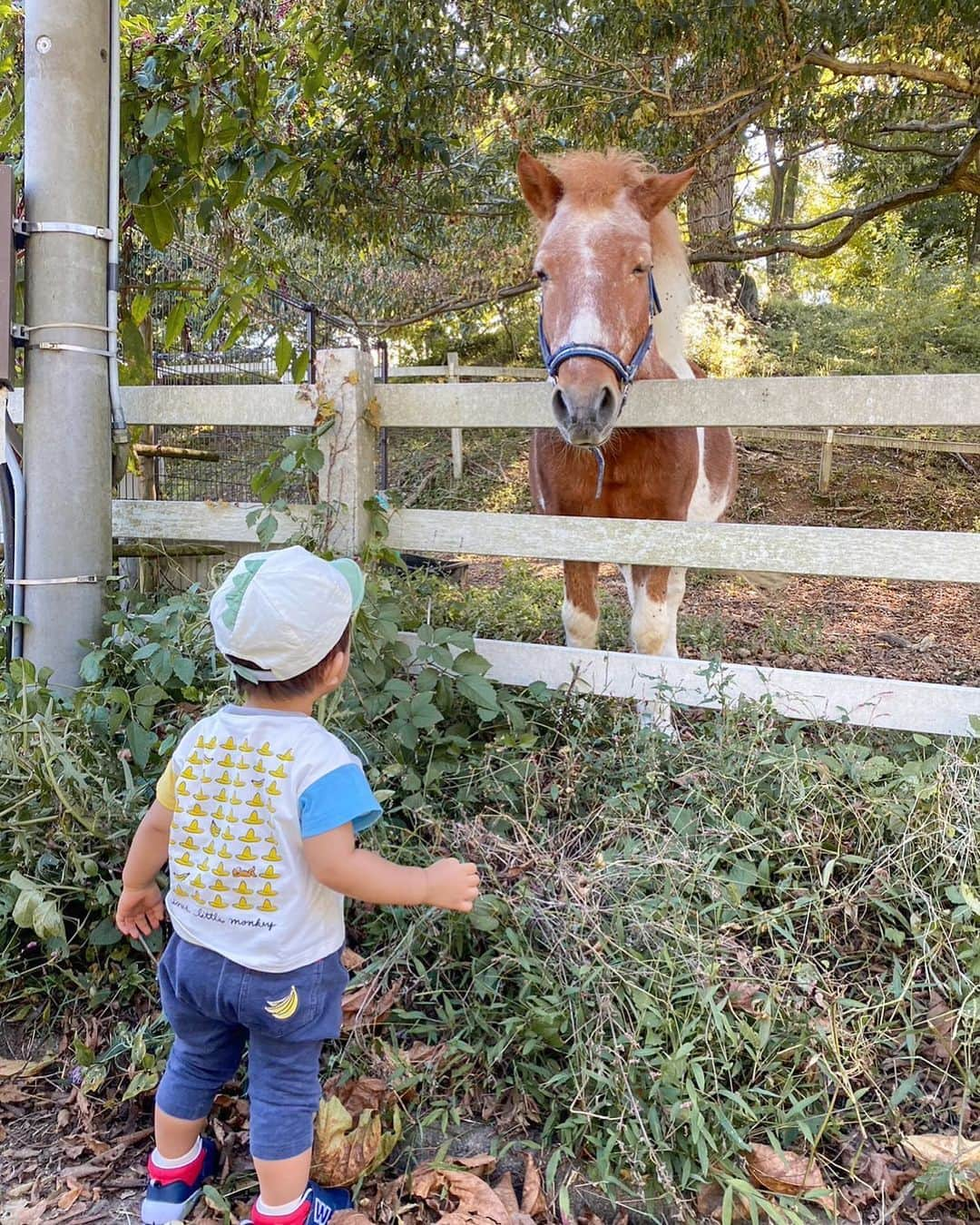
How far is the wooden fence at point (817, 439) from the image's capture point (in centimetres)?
1059

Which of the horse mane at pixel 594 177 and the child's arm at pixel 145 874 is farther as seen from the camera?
the horse mane at pixel 594 177

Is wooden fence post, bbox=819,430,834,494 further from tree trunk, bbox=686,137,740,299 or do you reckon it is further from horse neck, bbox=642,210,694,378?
horse neck, bbox=642,210,694,378

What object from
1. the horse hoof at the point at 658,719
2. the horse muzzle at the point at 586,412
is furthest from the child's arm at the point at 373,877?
the horse muzzle at the point at 586,412

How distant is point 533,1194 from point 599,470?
222 cm

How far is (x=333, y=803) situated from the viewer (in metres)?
1.43

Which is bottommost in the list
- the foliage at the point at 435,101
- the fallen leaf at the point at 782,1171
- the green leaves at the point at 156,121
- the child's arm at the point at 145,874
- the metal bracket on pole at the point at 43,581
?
the fallen leaf at the point at 782,1171

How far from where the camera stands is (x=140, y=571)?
3396 millimetres

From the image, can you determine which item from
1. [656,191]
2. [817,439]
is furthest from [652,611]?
[817,439]

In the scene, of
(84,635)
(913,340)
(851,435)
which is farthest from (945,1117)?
(913,340)

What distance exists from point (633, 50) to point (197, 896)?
4.71 meters

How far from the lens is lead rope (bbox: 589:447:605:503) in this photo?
2.78m

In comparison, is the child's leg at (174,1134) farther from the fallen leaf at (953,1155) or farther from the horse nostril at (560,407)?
the horse nostril at (560,407)

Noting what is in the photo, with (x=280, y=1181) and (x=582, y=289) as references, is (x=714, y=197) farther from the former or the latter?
(x=280, y=1181)

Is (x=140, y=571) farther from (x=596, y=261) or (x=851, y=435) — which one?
(x=851, y=435)
